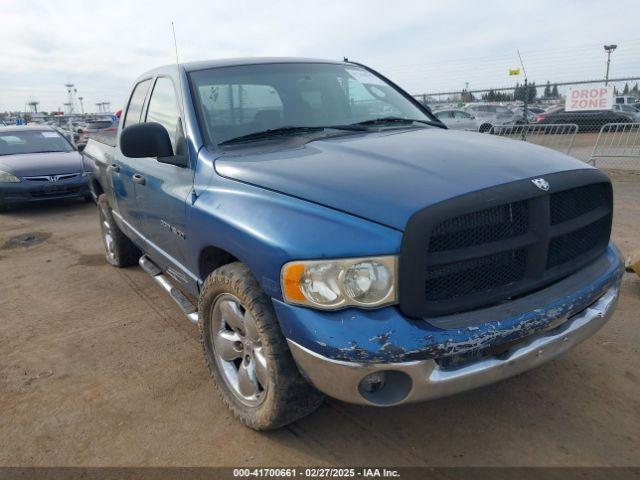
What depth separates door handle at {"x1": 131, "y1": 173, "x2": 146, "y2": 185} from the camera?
3.58 m

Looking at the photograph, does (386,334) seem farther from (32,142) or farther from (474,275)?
(32,142)

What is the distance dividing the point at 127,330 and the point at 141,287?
99cm

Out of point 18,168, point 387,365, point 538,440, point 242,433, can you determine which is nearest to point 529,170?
point 387,365

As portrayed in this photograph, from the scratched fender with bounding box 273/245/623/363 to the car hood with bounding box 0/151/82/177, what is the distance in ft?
27.0

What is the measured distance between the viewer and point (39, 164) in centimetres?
902

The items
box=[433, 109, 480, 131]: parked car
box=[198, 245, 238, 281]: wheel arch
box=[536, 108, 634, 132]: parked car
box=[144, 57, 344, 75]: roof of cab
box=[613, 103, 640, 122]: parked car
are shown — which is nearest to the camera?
box=[198, 245, 238, 281]: wheel arch

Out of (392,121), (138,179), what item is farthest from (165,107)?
(392,121)

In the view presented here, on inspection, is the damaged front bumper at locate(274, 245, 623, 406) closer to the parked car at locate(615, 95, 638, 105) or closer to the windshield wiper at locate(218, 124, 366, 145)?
the windshield wiper at locate(218, 124, 366, 145)

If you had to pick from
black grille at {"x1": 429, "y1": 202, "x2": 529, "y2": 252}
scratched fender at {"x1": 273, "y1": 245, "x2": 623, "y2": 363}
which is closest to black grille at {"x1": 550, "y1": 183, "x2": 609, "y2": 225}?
black grille at {"x1": 429, "y1": 202, "x2": 529, "y2": 252}

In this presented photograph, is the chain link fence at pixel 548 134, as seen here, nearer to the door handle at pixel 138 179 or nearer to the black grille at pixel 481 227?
the door handle at pixel 138 179

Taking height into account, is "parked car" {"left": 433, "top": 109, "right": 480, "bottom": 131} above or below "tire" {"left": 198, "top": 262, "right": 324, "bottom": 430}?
above

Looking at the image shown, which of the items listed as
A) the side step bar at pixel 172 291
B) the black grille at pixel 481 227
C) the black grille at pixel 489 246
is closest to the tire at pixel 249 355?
the side step bar at pixel 172 291

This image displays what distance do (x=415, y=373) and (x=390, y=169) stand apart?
0.89m

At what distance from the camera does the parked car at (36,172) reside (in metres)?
8.65
